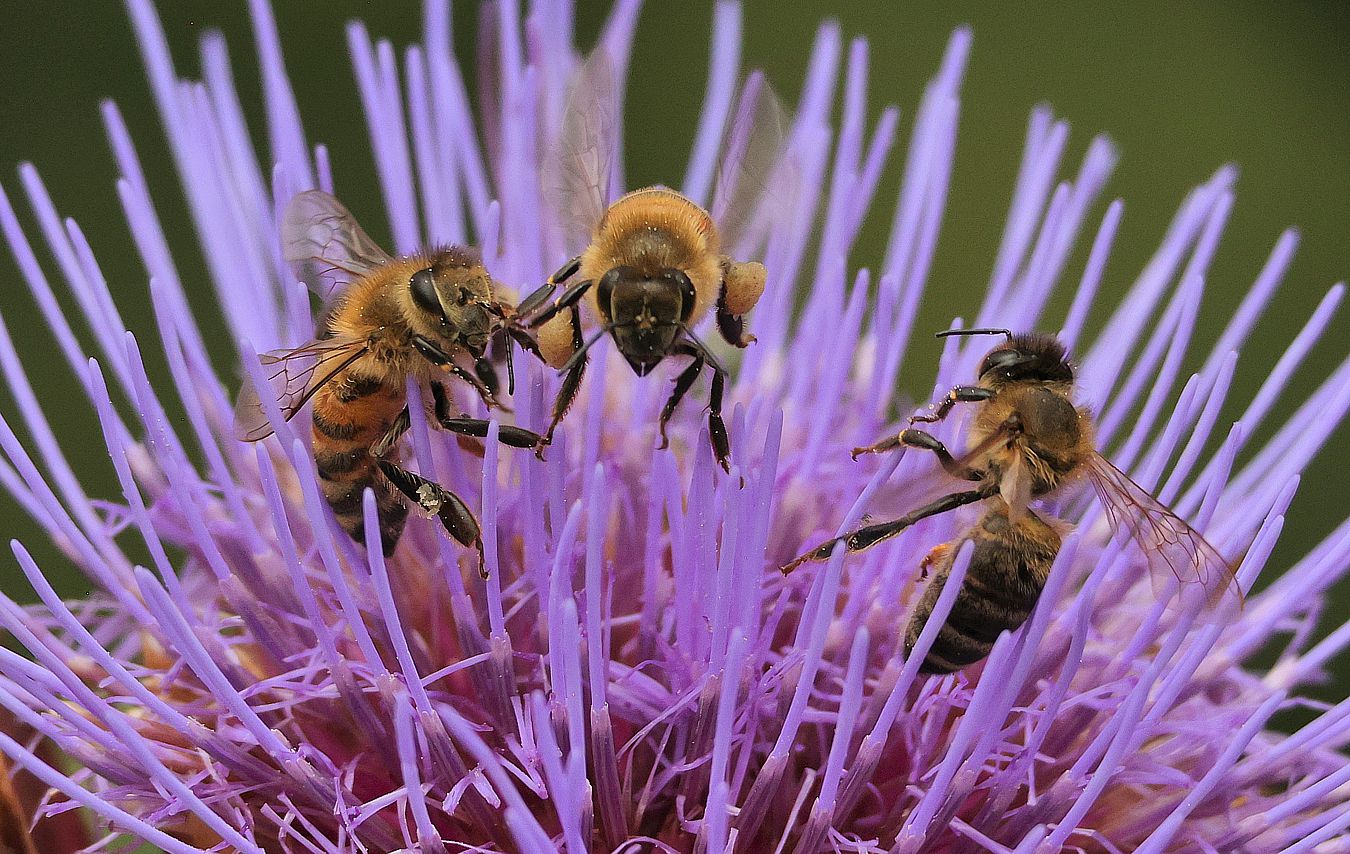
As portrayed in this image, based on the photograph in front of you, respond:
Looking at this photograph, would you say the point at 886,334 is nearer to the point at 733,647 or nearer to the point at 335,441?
the point at 733,647

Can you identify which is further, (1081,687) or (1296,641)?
(1296,641)

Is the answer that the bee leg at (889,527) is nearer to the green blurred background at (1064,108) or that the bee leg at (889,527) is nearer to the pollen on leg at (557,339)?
the pollen on leg at (557,339)

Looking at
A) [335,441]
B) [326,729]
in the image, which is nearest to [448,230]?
[335,441]

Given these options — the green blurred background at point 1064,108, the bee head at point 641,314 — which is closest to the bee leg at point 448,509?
the bee head at point 641,314

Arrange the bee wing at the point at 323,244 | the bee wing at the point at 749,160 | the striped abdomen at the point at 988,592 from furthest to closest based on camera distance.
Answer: the bee wing at the point at 749,160, the bee wing at the point at 323,244, the striped abdomen at the point at 988,592

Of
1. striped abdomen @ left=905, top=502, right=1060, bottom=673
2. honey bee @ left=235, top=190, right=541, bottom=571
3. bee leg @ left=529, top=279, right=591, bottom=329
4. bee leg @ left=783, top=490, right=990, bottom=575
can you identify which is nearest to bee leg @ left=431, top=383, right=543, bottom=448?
honey bee @ left=235, top=190, right=541, bottom=571

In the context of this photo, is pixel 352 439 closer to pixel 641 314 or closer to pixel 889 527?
pixel 641 314
